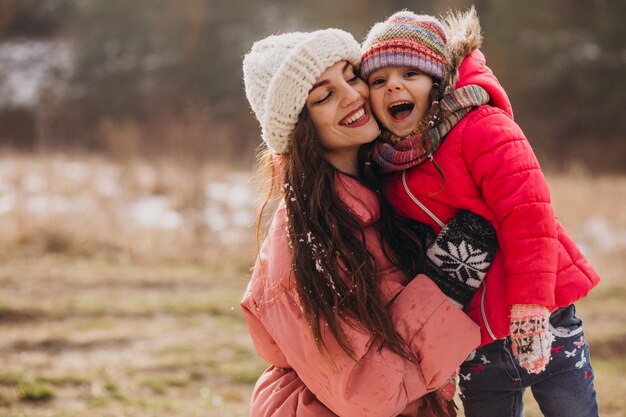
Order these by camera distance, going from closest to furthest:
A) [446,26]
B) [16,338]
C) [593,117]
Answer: [446,26], [16,338], [593,117]

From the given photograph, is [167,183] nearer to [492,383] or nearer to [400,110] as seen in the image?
[400,110]

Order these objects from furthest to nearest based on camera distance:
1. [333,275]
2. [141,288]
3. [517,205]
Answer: [141,288]
[333,275]
[517,205]

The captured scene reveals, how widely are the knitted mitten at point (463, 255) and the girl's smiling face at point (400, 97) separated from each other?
35cm

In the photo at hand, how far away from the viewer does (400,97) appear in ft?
7.44

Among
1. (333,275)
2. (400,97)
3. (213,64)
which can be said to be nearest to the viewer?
(333,275)

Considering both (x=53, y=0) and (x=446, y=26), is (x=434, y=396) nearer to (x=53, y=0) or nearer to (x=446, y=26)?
(x=446, y=26)

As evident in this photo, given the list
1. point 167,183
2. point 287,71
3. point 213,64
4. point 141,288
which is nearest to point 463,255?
point 287,71

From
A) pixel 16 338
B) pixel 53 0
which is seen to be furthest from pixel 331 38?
pixel 53 0

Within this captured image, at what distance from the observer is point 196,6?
23.9 meters

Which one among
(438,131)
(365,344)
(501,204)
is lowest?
(365,344)

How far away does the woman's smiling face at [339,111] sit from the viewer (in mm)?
2311

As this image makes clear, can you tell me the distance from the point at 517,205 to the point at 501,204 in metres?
0.05

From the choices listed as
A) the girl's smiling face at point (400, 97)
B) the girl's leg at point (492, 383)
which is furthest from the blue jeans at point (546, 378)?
the girl's smiling face at point (400, 97)

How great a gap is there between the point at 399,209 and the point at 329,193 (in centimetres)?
29
